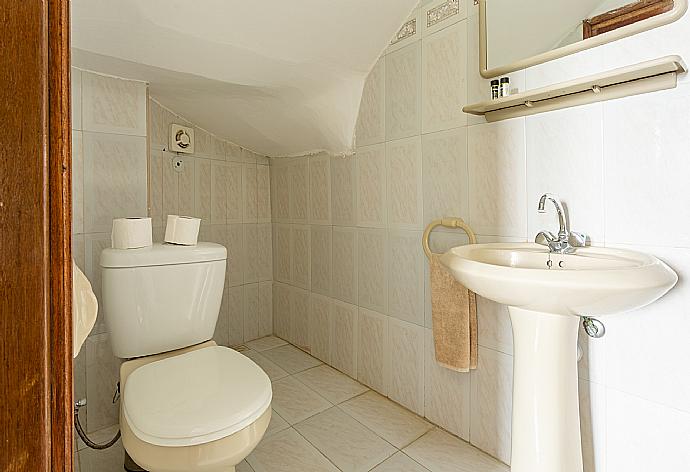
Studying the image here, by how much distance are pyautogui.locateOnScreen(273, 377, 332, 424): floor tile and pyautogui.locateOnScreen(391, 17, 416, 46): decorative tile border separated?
1760mm

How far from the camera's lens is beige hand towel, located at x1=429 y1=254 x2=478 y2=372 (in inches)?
58.6

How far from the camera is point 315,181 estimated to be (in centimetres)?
236

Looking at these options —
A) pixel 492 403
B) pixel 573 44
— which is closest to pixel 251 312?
pixel 492 403

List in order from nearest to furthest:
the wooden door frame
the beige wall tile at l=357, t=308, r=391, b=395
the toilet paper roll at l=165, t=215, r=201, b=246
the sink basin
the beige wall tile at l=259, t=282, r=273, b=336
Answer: the wooden door frame
the sink basin
the toilet paper roll at l=165, t=215, r=201, b=246
the beige wall tile at l=357, t=308, r=391, b=395
the beige wall tile at l=259, t=282, r=273, b=336

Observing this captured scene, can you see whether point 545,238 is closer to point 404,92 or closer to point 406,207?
point 406,207

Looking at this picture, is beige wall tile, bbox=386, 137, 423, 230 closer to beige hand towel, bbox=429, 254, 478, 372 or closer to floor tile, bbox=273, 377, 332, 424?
beige hand towel, bbox=429, 254, 478, 372

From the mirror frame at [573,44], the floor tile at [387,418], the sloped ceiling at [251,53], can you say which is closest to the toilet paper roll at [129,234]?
the sloped ceiling at [251,53]

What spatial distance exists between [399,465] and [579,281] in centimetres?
103

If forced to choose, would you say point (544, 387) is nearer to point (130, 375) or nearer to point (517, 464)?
point (517, 464)

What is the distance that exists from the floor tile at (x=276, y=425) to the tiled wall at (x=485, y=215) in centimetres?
49

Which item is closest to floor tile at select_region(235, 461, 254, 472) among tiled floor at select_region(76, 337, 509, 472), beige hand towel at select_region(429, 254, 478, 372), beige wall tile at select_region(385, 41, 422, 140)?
tiled floor at select_region(76, 337, 509, 472)

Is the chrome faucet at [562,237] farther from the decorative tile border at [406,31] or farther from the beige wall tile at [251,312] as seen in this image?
the beige wall tile at [251,312]

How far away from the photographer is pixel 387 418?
1.78 metres

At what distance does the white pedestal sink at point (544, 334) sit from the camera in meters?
0.96
